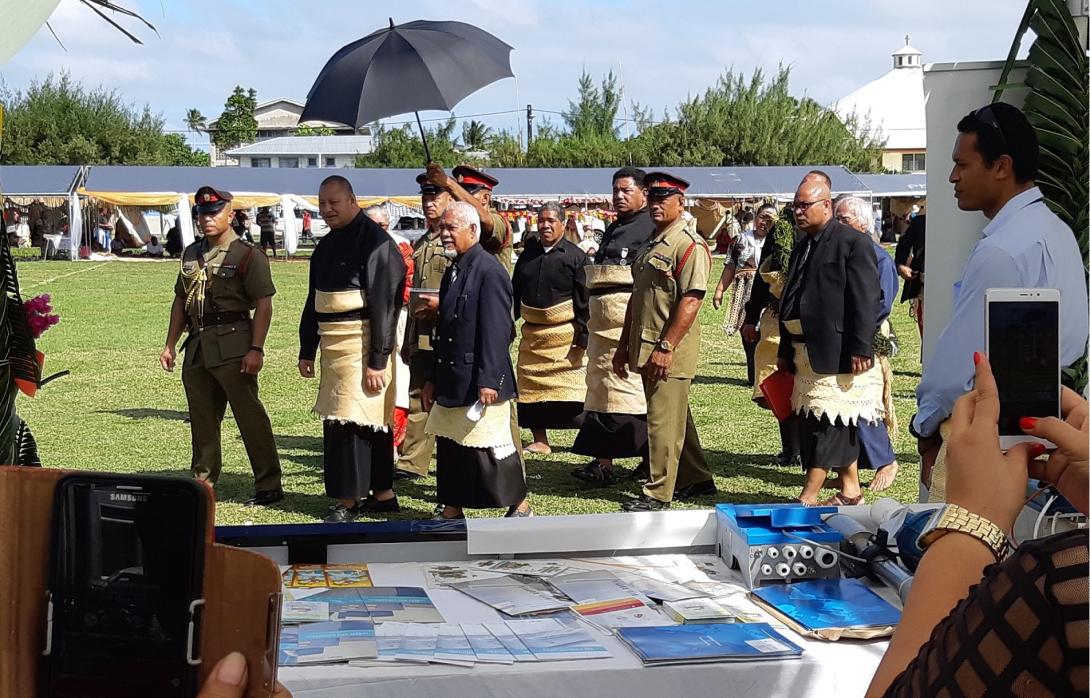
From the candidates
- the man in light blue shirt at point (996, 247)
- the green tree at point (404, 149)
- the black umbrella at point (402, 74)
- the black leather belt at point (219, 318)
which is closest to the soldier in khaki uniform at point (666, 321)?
the black umbrella at point (402, 74)

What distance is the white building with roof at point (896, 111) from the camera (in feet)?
292

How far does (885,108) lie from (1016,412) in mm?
95575

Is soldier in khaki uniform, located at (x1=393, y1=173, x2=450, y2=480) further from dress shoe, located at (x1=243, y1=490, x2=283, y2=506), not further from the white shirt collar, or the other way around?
the white shirt collar

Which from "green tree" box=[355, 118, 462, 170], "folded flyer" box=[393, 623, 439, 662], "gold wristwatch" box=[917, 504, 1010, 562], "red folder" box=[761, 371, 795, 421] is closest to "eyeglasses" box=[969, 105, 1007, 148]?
"folded flyer" box=[393, 623, 439, 662]

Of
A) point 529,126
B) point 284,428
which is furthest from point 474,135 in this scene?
point 284,428

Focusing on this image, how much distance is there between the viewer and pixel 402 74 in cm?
693

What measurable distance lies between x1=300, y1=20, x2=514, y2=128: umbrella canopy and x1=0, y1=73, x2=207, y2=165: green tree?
54.7 meters

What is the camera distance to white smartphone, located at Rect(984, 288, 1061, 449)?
6.23ft

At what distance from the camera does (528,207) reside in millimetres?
46562

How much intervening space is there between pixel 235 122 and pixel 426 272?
278ft

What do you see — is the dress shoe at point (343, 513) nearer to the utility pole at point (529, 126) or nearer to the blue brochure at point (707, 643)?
the blue brochure at point (707, 643)

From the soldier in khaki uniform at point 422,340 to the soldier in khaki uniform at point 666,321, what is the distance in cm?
136

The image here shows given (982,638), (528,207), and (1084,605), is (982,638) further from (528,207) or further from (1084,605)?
(528,207)

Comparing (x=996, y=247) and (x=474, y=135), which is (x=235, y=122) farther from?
(x=996, y=247)
